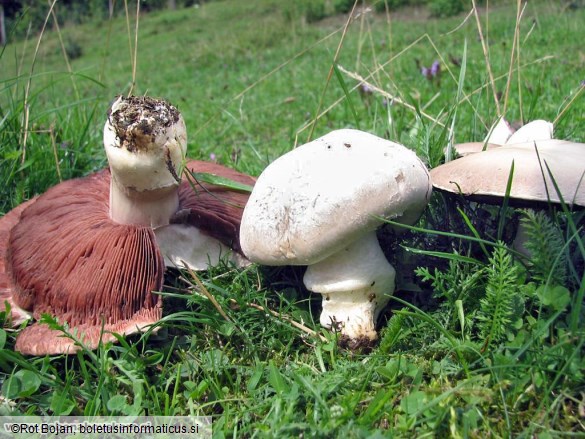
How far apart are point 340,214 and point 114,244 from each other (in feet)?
2.74

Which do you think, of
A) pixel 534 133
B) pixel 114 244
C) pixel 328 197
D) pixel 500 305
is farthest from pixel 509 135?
pixel 114 244

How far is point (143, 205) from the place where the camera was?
6.27 feet

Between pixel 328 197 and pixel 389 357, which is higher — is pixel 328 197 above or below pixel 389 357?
above

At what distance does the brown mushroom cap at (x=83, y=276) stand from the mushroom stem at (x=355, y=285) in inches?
22.0

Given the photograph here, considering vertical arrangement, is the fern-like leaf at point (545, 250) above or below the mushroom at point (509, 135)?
below

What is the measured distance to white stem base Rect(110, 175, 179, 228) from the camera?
6.15ft

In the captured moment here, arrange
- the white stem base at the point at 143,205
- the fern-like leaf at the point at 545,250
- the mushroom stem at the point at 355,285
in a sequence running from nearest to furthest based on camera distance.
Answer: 1. the fern-like leaf at the point at 545,250
2. the mushroom stem at the point at 355,285
3. the white stem base at the point at 143,205

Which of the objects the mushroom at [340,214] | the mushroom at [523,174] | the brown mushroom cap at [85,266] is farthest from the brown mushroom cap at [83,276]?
the mushroom at [523,174]

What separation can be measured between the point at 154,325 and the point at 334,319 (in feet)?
1.88

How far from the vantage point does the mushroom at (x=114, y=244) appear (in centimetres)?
168

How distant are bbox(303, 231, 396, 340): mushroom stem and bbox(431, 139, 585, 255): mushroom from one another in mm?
306

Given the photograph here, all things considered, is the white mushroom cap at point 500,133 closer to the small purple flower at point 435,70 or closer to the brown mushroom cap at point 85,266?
the brown mushroom cap at point 85,266

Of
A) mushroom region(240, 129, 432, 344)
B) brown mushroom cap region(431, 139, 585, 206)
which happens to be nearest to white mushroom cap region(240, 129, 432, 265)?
mushroom region(240, 129, 432, 344)

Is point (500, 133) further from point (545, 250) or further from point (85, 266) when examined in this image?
point (85, 266)
